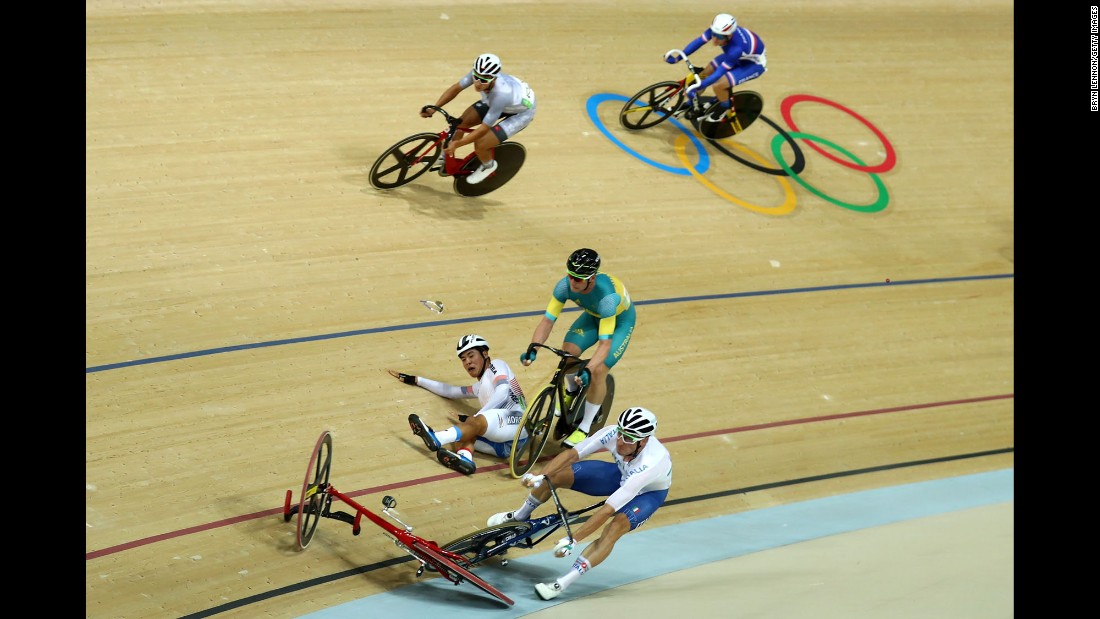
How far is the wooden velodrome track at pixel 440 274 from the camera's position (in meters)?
5.17

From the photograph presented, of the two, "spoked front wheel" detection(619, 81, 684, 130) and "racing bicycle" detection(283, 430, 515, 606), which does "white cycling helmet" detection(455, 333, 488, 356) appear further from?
"spoked front wheel" detection(619, 81, 684, 130)

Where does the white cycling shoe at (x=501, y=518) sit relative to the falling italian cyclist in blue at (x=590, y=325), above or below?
below


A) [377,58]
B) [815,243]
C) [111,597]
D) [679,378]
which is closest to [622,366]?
[679,378]

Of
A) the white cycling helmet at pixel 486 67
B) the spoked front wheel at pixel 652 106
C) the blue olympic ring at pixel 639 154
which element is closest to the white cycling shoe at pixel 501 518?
the white cycling helmet at pixel 486 67

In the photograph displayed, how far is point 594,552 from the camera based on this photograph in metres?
4.57

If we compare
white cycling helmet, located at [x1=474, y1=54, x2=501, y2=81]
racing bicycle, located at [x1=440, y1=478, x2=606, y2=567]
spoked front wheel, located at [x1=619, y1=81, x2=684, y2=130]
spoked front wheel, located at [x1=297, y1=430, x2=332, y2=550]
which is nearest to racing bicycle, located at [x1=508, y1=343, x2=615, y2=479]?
racing bicycle, located at [x1=440, y1=478, x2=606, y2=567]

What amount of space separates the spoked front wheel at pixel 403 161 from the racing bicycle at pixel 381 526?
10.7 ft

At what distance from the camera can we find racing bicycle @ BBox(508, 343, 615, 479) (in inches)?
215

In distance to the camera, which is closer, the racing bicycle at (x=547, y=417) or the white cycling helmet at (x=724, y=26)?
the racing bicycle at (x=547, y=417)

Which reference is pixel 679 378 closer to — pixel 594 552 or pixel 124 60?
pixel 594 552

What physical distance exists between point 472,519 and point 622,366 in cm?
174

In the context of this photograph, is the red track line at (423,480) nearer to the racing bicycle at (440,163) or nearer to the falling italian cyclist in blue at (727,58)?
the racing bicycle at (440,163)

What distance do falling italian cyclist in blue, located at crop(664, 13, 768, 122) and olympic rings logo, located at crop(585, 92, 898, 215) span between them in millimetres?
504

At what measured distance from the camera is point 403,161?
7613 millimetres
